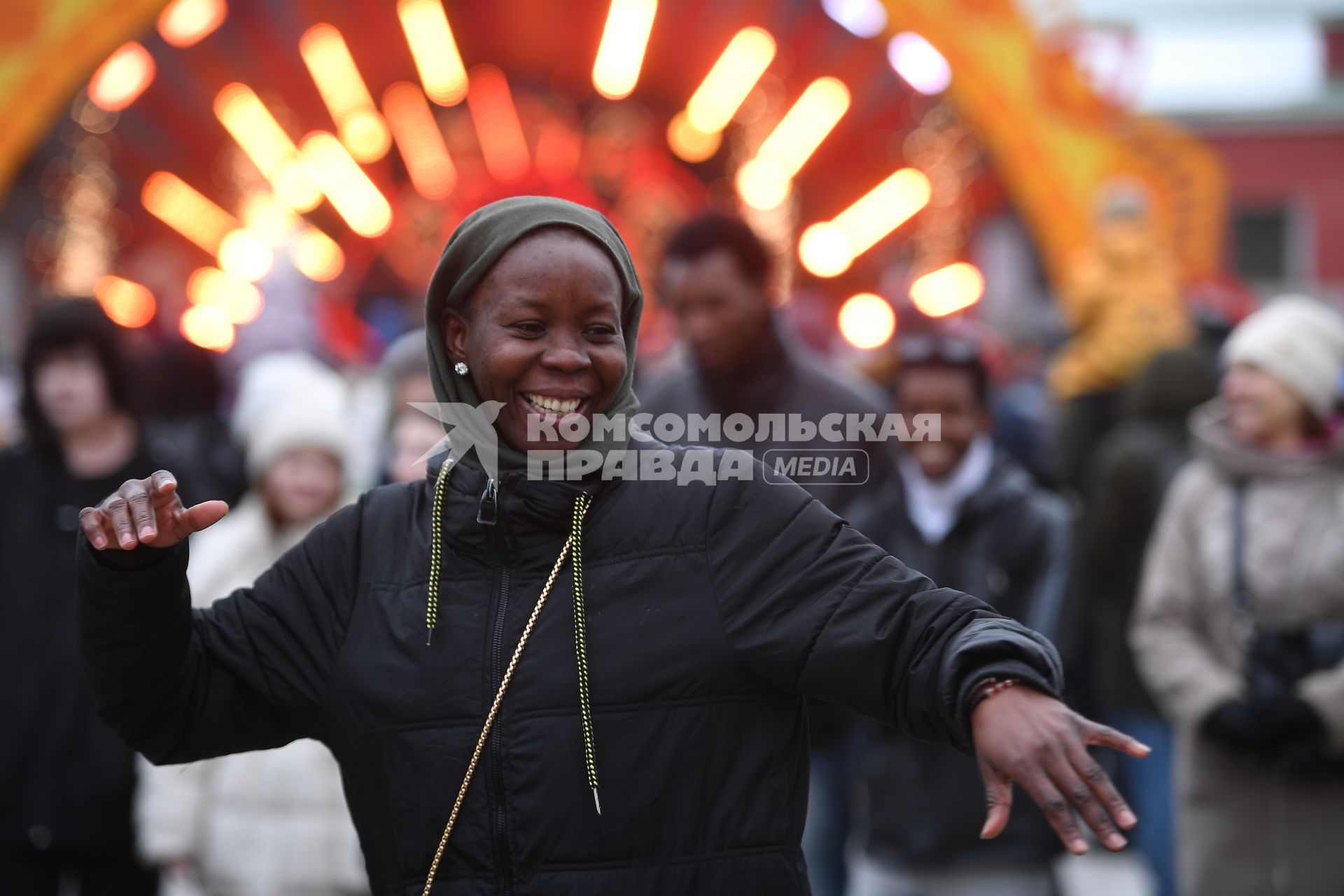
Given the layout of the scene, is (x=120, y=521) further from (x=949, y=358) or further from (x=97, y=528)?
(x=949, y=358)

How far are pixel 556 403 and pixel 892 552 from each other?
2.02m

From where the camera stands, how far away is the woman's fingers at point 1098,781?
6.10 feet

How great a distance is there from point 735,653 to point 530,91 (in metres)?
18.3

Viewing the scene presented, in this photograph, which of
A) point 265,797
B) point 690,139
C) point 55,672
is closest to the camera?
point 265,797

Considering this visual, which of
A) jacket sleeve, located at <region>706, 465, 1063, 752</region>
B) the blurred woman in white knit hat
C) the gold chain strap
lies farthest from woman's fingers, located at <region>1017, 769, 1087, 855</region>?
the blurred woman in white knit hat

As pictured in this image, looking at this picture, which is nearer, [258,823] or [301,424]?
[258,823]

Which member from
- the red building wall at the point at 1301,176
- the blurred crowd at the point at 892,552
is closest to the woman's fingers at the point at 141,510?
the blurred crowd at the point at 892,552

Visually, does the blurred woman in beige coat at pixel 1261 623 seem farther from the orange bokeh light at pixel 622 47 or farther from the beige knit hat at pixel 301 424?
the orange bokeh light at pixel 622 47

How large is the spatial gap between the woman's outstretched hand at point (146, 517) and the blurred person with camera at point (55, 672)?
1.78 metres

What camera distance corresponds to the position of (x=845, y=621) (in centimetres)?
213

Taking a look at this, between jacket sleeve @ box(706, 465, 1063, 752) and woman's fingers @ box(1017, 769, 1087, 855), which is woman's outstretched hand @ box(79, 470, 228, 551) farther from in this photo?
woman's fingers @ box(1017, 769, 1087, 855)

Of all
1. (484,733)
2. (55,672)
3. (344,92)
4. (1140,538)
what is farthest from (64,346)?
(344,92)

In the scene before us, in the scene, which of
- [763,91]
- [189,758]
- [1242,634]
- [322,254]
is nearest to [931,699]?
[189,758]

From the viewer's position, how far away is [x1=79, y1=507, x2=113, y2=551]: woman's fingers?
2174 mm
